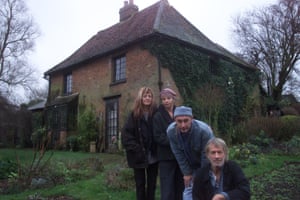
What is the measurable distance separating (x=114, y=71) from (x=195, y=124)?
13.8m

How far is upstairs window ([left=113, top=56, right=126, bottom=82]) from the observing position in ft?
55.5

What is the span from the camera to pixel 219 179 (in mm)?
3475

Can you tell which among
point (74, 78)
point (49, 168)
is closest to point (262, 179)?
point (49, 168)

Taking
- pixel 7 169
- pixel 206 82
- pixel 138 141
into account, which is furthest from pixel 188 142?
pixel 206 82

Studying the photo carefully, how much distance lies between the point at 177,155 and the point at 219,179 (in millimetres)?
650

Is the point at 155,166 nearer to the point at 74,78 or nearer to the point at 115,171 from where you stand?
the point at 115,171

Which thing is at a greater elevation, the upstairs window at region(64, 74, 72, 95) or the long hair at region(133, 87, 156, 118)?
the upstairs window at region(64, 74, 72, 95)

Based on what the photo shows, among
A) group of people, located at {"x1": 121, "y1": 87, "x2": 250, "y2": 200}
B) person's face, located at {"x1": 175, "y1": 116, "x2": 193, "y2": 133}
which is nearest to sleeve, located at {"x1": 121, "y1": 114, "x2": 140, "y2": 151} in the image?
group of people, located at {"x1": 121, "y1": 87, "x2": 250, "y2": 200}

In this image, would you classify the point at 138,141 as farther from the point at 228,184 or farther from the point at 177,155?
the point at 228,184

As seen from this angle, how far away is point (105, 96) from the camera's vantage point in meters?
17.6

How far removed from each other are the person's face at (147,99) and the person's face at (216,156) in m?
1.39

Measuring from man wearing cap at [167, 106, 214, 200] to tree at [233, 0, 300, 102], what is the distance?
1064 inches

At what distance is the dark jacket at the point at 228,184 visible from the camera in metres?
3.35

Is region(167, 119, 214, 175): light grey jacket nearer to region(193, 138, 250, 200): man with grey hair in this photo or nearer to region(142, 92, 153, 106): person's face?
region(193, 138, 250, 200): man with grey hair
